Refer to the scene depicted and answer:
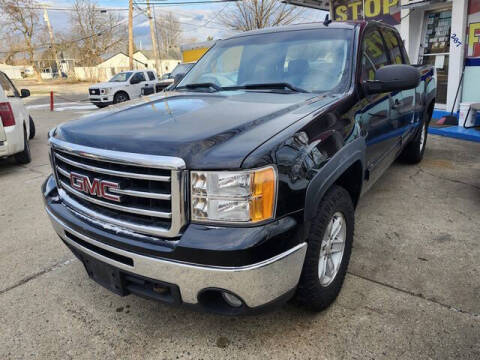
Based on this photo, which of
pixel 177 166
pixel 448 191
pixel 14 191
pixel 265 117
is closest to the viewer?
pixel 177 166

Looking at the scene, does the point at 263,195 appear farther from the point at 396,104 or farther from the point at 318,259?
the point at 396,104

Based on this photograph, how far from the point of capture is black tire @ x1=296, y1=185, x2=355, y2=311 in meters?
1.92

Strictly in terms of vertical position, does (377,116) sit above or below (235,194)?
above

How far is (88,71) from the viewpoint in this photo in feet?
153

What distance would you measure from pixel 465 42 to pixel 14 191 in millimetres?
8871

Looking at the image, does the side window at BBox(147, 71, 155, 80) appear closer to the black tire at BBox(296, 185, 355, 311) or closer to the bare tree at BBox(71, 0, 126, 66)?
the black tire at BBox(296, 185, 355, 311)

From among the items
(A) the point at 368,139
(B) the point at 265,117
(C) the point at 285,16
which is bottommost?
(A) the point at 368,139

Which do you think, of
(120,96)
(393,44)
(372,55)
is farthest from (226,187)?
(120,96)

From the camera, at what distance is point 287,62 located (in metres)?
2.90

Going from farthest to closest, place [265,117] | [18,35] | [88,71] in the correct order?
[18,35]
[88,71]
[265,117]

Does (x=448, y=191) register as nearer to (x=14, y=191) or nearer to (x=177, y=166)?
(x=177, y=166)

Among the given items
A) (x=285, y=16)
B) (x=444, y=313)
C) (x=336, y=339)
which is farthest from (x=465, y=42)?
(x=285, y=16)

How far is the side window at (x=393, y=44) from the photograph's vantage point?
375cm

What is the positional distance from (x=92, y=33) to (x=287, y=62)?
2312 inches
